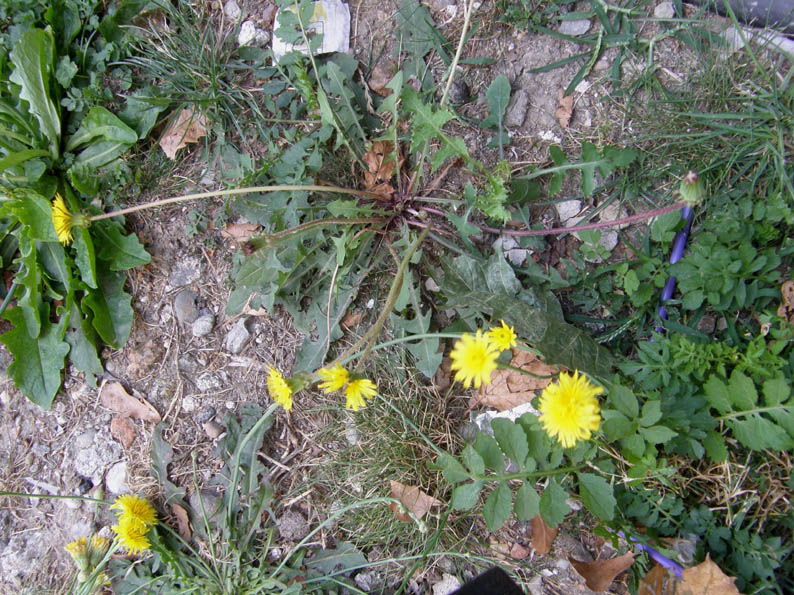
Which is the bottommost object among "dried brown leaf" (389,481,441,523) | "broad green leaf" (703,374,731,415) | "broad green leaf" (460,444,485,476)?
"dried brown leaf" (389,481,441,523)

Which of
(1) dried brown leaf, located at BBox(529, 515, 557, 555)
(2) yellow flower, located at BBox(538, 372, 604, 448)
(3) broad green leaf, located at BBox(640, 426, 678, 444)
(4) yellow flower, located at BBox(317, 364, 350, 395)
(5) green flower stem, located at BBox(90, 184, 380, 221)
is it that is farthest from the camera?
(1) dried brown leaf, located at BBox(529, 515, 557, 555)

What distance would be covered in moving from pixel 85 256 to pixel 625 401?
2.22m

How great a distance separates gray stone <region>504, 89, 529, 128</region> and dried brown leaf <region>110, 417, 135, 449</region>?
2126 mm

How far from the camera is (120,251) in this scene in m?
2.46

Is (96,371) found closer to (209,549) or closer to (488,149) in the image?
(209,549)

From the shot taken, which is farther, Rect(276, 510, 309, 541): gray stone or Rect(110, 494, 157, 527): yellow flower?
Rect(276, 510, 309, 541): gray stone

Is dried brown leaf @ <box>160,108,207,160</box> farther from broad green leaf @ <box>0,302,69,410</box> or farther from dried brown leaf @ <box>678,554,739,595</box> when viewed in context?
dried brown leaf @ <box>678,554,739,595</box>

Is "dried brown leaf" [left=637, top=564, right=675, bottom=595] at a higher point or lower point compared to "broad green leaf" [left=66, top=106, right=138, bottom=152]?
lower

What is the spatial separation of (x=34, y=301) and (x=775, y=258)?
289 cm

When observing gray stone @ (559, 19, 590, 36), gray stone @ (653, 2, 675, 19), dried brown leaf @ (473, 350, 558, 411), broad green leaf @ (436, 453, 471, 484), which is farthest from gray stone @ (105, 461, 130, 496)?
gray stone @ (653, 2, 675, 19)

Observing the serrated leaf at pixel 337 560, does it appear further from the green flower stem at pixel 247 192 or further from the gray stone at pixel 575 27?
the gray stone at pixel 575 27

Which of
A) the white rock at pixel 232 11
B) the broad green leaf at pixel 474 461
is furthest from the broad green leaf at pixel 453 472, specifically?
the white rock at pixel 232 11

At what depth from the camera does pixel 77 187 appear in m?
2.42

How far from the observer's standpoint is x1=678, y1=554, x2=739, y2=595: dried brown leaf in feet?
5.48
